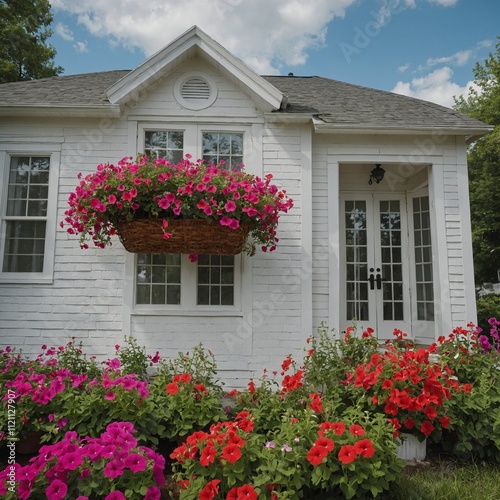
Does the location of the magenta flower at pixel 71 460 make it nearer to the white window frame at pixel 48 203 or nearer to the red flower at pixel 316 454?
the red flower at pixel 316 454

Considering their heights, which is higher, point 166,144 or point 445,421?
point 166,144

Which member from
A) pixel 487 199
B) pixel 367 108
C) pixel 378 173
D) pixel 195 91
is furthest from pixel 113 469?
pixel 487 199

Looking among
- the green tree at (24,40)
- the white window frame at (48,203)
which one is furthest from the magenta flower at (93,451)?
the green tree at (24,40)

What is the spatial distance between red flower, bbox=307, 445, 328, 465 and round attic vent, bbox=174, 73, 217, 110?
161 inches

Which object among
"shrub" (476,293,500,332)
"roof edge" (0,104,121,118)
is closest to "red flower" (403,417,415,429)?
"roof edge" (0,104,121,118)

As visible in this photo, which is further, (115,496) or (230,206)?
(230,206)

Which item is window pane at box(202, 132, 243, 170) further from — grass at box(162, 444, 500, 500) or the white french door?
grass at box(162, 444, 500, 500)

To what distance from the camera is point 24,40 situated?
42.0 ft

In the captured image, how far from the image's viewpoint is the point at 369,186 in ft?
19.4

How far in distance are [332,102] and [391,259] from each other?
2348 mm

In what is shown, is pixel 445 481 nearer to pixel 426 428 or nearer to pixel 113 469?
pixel 426 428

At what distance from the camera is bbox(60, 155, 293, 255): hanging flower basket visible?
12.9ft

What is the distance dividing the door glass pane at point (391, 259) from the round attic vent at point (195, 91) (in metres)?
2.84

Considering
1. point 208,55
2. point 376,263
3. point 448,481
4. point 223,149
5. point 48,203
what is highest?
point 208,55
